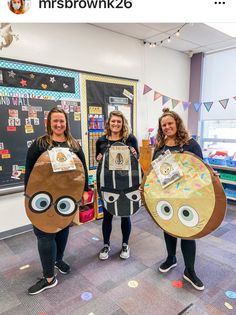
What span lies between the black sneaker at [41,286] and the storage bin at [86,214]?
1.22 meters

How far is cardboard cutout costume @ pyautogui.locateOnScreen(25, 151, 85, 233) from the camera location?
5.61ft

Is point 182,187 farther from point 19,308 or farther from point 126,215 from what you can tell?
point 19,308

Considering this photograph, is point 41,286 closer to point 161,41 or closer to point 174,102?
point 174,102

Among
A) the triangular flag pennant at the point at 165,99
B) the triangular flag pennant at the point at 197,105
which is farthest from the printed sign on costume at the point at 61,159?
the triangular flag pennant at the point at 197,105

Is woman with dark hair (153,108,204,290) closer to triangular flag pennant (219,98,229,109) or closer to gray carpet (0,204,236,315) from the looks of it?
gray carpet (0,204,236,315)

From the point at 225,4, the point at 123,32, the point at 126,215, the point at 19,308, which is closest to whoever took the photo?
the point at 225,4

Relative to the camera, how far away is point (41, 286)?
1850 millimetres

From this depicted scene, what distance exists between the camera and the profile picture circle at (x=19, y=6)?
1.57 metres

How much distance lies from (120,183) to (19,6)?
1.49 metres

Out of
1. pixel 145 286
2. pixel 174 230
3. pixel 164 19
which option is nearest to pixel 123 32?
pixel 164 19

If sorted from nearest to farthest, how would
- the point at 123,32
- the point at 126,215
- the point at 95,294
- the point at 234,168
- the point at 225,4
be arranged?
1. the point at 225,4
2. the point at 95,294
3. the point at 126,215
4. the point at 123,32
5. the point at 234,168

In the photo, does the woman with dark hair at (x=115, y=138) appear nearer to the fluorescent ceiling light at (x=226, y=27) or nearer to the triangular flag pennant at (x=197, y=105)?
the fluorescent ceiling light at (x=226, y=27)

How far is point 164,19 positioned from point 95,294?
2051mm

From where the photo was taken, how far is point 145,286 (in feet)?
6.25
